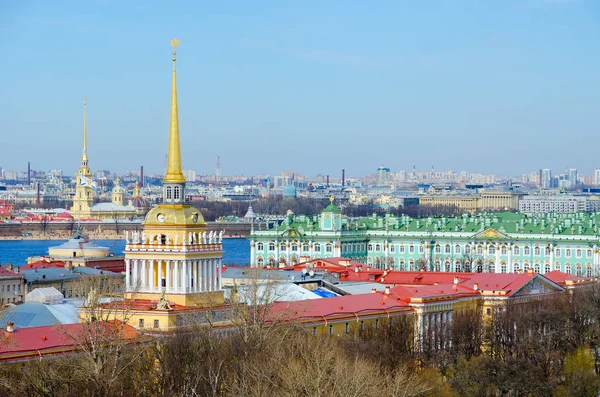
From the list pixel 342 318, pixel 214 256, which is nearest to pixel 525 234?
pixel 342 318

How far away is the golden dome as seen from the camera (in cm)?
3528

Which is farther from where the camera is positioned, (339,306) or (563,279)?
(563,279)

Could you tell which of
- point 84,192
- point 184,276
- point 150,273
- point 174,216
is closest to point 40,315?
point 150,273

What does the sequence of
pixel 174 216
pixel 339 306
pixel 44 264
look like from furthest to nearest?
pixel 44 264
pixel 339 306
pixel 174 216

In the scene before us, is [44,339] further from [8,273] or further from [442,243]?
[442,243]

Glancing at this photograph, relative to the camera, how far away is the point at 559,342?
4350 cm

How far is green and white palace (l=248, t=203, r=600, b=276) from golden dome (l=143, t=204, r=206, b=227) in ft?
131

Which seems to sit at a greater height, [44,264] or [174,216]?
[174,216]

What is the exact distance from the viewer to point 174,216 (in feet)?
116

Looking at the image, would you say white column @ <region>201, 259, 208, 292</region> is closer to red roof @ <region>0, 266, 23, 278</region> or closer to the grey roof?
the grey roof

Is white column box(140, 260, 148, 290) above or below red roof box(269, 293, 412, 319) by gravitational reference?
above

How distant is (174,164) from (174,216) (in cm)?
173

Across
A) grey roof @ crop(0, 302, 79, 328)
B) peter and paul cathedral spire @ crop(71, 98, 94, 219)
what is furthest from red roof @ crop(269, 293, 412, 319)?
peter and paul cathedral spire @ crop(71, 98, 94, 219)

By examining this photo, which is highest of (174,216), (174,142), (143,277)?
(174,142)
